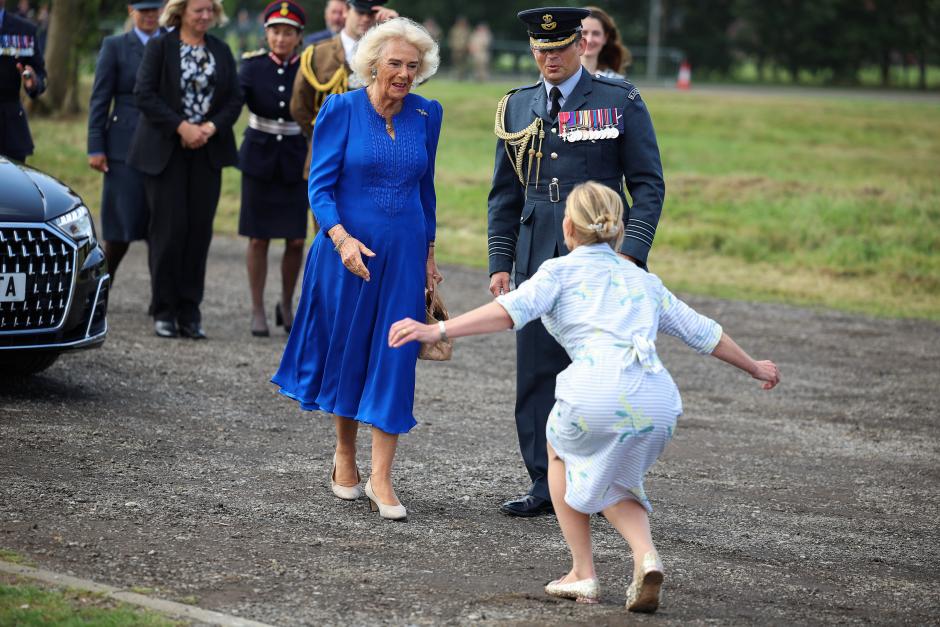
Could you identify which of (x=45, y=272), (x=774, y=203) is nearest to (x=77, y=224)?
(x=45, y=272)

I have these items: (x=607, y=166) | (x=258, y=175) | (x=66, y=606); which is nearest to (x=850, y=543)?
(x=607, y=166)

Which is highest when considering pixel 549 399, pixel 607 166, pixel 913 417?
pixel 607 166

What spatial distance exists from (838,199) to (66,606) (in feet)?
49.9

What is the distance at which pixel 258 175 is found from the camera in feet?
32.4

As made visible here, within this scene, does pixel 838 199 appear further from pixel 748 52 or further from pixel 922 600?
pixel 748 52

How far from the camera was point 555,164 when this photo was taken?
6.02m

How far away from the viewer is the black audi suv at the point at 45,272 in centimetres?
698

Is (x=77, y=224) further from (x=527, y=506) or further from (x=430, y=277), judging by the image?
(x=527, y=506)

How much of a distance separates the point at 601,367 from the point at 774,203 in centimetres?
1406

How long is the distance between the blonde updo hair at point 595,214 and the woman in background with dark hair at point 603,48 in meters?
3.91

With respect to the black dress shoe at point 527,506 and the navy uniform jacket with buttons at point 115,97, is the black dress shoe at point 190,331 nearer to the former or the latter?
the navy uniform jacket with buttons at point 115,97

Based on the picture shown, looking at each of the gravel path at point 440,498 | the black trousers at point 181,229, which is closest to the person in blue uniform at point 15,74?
the black trousers at point 181,229

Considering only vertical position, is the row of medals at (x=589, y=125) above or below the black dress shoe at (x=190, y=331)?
above

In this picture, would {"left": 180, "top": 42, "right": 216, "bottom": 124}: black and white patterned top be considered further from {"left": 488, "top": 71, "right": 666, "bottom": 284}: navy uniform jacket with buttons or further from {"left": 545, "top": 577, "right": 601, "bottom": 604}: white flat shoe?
{"left": 545, "top": 577, "right": 601, "bottom": 604}: white flat shoe
